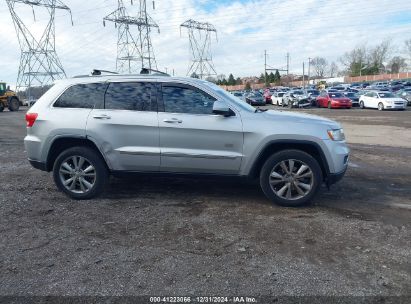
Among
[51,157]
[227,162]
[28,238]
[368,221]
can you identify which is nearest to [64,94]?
[51,157]

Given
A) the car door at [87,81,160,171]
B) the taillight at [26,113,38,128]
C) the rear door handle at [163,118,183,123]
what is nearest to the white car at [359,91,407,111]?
the rear door handle at [163,118,183,123]

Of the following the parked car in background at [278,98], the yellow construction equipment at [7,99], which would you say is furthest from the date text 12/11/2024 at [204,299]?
the parked car in background at [278,98]

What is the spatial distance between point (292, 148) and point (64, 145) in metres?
3.36

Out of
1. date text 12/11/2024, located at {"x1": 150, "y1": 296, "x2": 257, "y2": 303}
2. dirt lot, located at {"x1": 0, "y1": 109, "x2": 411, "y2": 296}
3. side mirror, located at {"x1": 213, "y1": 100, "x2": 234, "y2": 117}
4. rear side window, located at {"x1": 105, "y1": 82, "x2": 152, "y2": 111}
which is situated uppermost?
rear side window, located at {"x1": 105, "y1": 82, "x2": 152, "y2": 111}

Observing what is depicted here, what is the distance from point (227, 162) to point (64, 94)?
8.72ft

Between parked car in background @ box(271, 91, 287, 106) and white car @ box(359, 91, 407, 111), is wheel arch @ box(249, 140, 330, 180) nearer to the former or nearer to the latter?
white car @ box(359, 91, 407, 111)

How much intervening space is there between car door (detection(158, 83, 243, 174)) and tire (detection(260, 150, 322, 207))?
17.5 inches

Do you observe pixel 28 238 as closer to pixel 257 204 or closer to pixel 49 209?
pixel 49 209

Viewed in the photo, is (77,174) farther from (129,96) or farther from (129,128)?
(129,96)

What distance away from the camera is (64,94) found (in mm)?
5582

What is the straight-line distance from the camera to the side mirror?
195 inches

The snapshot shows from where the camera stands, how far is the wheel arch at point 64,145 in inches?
215

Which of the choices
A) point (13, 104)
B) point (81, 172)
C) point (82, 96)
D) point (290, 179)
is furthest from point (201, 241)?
point (13, 104)

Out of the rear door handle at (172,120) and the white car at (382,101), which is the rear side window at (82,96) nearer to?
the rear door handle at (172,120)
